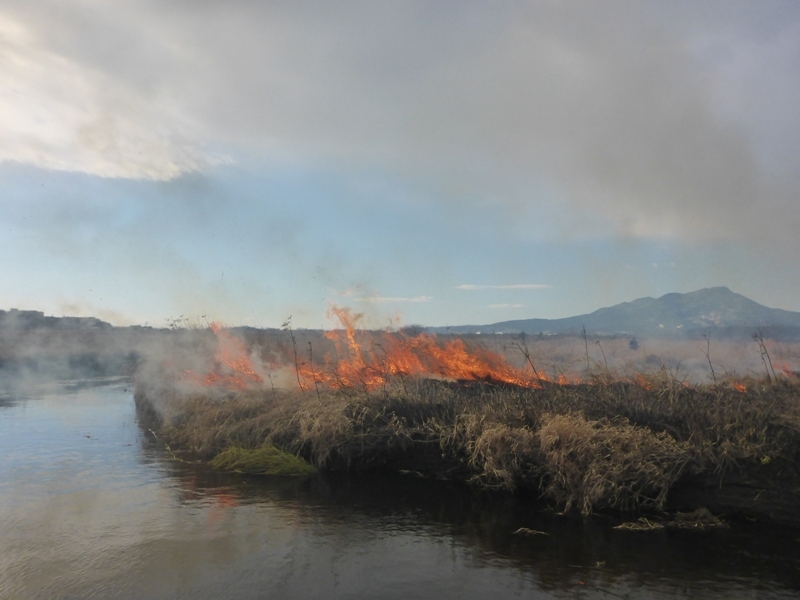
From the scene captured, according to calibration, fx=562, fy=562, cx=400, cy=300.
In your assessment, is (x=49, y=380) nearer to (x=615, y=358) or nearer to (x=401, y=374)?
(x=401, y=374)

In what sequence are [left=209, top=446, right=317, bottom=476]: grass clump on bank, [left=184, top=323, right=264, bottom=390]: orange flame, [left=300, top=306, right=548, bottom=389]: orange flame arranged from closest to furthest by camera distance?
[left=209, top=446, right=317, bottom=476]: grass clump on bank → [left=300, top=306, right=548, bottom=389]: orange flame → [left=184, top=323, right=264, bottom=390]: orange flame

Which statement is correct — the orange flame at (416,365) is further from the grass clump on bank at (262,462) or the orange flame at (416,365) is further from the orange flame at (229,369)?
the grass clump on bank at (262,462)

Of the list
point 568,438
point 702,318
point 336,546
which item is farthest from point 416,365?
point 702,318

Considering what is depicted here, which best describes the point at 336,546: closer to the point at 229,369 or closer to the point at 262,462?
the point at 262,462

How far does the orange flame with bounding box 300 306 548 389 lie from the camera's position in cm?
1656

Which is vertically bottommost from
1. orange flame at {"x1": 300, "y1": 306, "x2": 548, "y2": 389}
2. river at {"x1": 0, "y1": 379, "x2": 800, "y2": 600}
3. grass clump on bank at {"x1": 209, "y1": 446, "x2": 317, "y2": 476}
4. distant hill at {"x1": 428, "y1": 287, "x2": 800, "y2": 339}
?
river at {"x1": 0, "y1": 379, "x2": 800, "y2": 600}

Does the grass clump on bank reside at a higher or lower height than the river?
higher

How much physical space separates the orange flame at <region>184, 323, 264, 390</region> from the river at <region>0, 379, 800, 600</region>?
6.88 meters

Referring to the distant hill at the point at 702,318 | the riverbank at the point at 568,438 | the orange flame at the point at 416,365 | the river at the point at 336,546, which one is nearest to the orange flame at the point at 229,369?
the orange flame at the point at 416,365

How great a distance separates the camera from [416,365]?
60.9ft

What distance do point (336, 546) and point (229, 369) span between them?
14.0m

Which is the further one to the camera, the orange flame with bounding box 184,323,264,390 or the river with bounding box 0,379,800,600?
the orange flame with bounding box 184,323,264,390

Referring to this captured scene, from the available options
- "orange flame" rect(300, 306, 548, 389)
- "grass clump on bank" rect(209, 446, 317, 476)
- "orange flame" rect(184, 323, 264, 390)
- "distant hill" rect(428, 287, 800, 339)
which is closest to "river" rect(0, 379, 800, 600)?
"grass clump on bank" rect(209, 446, 317, 476)

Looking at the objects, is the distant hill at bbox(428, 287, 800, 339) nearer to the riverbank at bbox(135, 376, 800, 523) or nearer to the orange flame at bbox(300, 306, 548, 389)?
the orange flame at bbox(300, 306, 548, 389)
